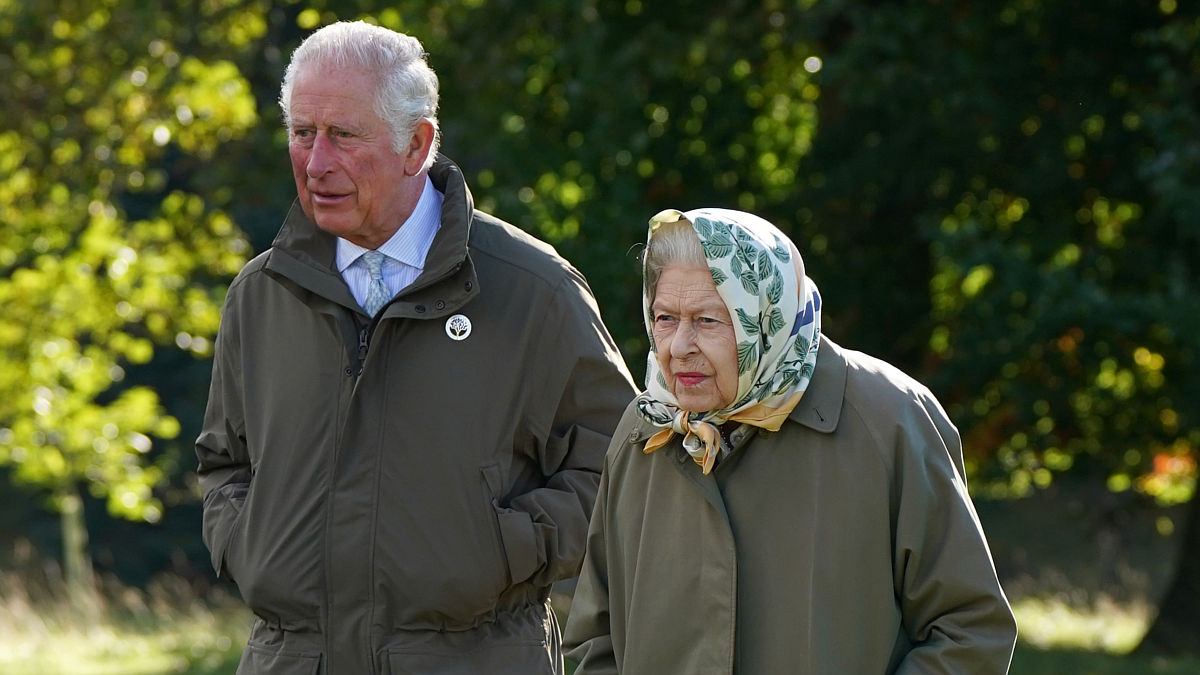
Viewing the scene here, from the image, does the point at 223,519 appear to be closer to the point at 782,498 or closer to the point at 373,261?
the point at 373,261

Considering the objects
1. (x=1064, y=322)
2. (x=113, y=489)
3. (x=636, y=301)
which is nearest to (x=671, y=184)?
(x=636, y=301)

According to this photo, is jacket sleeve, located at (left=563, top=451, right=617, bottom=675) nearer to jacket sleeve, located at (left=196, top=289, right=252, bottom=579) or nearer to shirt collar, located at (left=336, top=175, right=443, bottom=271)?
shirt collar, located at (left=336, top=175, right=443, bottom=271)

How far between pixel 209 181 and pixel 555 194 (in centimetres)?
249

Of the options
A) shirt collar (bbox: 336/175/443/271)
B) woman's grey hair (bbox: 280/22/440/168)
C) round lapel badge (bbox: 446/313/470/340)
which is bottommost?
round lapel badge (bbox: 446/313/470/340)

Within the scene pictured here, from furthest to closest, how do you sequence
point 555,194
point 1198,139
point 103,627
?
1. point 103,627
2. point 555,194
3. point 1198,139

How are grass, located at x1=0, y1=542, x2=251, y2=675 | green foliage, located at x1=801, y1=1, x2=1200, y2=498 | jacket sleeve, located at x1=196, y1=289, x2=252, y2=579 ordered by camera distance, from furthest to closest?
1. grass, located at x1=0, y1=542, x2=251, y2=675
2. green foliage, located at x1=801, y1=1, x2=1200, y2=498
3. jacket sleeve, located at x1=196, y1=289, x2=252, y2=579

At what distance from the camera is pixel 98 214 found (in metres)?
9.66

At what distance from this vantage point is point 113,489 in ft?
37.8

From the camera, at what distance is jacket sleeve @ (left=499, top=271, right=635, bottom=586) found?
3.10m

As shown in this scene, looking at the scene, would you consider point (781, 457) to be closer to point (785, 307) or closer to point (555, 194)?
point (785, 307)

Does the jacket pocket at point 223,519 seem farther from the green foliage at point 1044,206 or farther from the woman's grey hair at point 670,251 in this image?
the green foliage at point 1044,206

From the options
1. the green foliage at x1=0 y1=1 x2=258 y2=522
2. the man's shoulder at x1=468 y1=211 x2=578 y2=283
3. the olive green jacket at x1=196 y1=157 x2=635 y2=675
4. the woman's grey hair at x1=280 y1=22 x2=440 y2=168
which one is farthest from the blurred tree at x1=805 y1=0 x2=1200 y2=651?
the woman's grey hair at x1=280 y1=22 x2=440 y2=168

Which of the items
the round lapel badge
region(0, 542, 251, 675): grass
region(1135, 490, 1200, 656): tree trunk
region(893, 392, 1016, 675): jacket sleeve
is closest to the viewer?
region(893, 392, 1016, 675): jacket sleeve

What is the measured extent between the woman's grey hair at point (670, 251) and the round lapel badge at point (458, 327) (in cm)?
65
